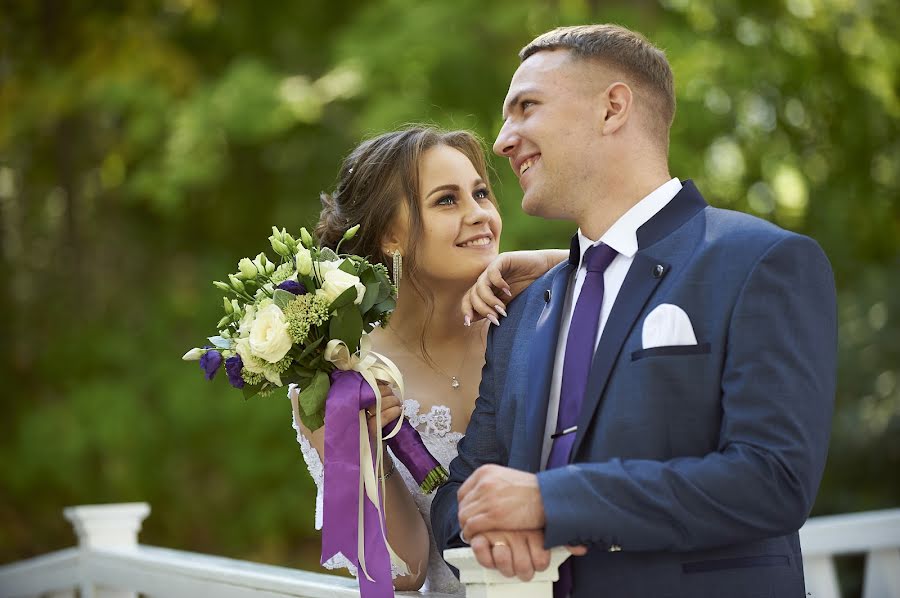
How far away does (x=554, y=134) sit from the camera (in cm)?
249

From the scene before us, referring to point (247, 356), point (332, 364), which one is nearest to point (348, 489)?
point (332, 364)

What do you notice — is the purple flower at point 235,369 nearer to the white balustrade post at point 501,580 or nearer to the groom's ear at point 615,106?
the white balustrade post at point 501,580

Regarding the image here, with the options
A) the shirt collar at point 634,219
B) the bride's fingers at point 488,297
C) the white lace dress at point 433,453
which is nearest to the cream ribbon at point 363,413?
the bride's fingers at point 488,297

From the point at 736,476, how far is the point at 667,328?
1.06 feet

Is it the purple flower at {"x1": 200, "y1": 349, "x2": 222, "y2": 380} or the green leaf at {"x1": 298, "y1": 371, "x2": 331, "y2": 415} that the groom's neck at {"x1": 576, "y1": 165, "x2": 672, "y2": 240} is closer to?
the green leaf at {"x1": 298, "y1": 371, "x2": 331, "y2": 415}

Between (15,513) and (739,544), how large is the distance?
37.2 ft

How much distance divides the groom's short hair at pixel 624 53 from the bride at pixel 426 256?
0.87 metres

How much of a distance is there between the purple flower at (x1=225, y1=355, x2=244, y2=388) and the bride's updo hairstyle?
41.9 inches

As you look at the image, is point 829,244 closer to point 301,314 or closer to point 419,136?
point 419,136

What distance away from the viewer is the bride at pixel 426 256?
3.56 meters

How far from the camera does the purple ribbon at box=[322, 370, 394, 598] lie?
8.75ft

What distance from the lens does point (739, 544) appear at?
2.14 m

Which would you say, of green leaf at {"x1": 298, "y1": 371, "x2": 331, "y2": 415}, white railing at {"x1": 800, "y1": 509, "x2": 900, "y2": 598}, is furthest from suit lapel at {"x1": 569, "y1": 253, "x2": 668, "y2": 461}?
white railing at {"x1": 800, "y1": 509, "x2": 900, "y2": 598}

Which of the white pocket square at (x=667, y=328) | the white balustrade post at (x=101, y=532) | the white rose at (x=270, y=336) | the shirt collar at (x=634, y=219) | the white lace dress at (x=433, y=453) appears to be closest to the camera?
the white pocket square at (x=667, y=328)
